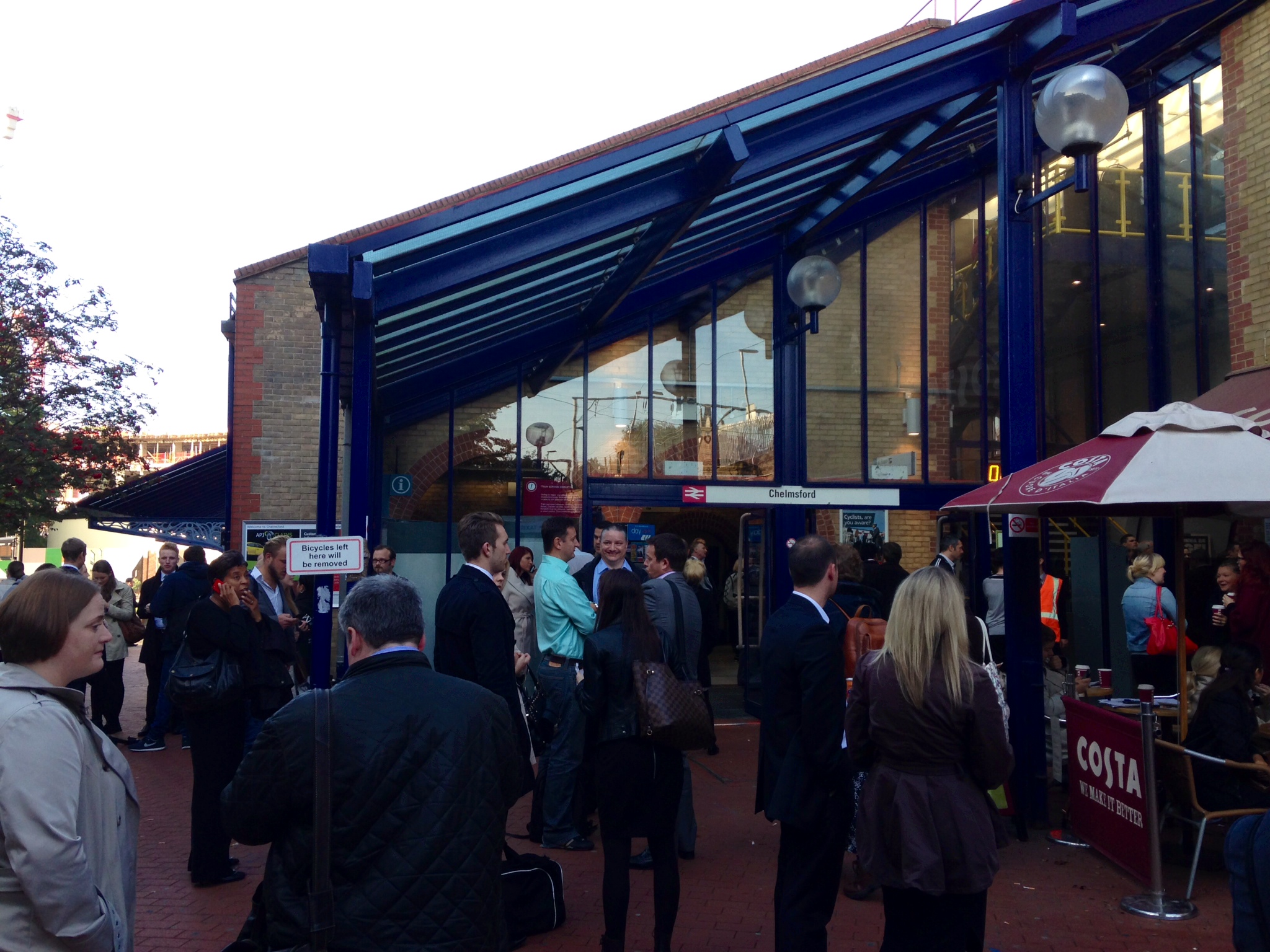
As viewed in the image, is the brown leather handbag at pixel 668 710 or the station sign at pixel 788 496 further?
the station sign at pixel 788 496

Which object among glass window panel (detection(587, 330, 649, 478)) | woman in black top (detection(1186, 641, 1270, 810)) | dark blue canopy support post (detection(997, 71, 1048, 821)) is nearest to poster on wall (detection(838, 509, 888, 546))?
glass window panel (detection(587, 330, 649, 478))

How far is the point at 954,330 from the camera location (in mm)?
11961

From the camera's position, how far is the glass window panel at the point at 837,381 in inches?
460

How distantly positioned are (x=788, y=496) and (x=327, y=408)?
17.4 feet

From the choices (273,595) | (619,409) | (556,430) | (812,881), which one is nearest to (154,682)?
(273,595)

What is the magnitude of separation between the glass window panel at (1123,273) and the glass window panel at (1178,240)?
27 centimetres

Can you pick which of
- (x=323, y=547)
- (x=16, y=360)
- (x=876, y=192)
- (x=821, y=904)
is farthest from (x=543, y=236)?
(x=16, y=360)

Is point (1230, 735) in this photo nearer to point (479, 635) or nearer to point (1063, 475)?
point (1063, 475)

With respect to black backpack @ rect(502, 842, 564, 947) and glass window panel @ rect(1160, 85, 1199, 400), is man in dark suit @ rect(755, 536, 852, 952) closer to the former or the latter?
black backpack @ rect(502, 842, 564, 947)

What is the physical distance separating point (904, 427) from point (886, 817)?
28.8ft

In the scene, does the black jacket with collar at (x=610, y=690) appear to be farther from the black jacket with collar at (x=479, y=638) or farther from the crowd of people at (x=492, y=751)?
the black jacket with collar at (x=479, y=638)

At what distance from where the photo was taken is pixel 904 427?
11781 millimetres

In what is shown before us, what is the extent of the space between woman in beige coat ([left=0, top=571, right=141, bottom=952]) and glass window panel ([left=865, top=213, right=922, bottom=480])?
9.99 meters

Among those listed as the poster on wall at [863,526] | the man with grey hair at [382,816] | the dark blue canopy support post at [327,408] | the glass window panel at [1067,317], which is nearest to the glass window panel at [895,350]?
the poster on wall at [863,526]
